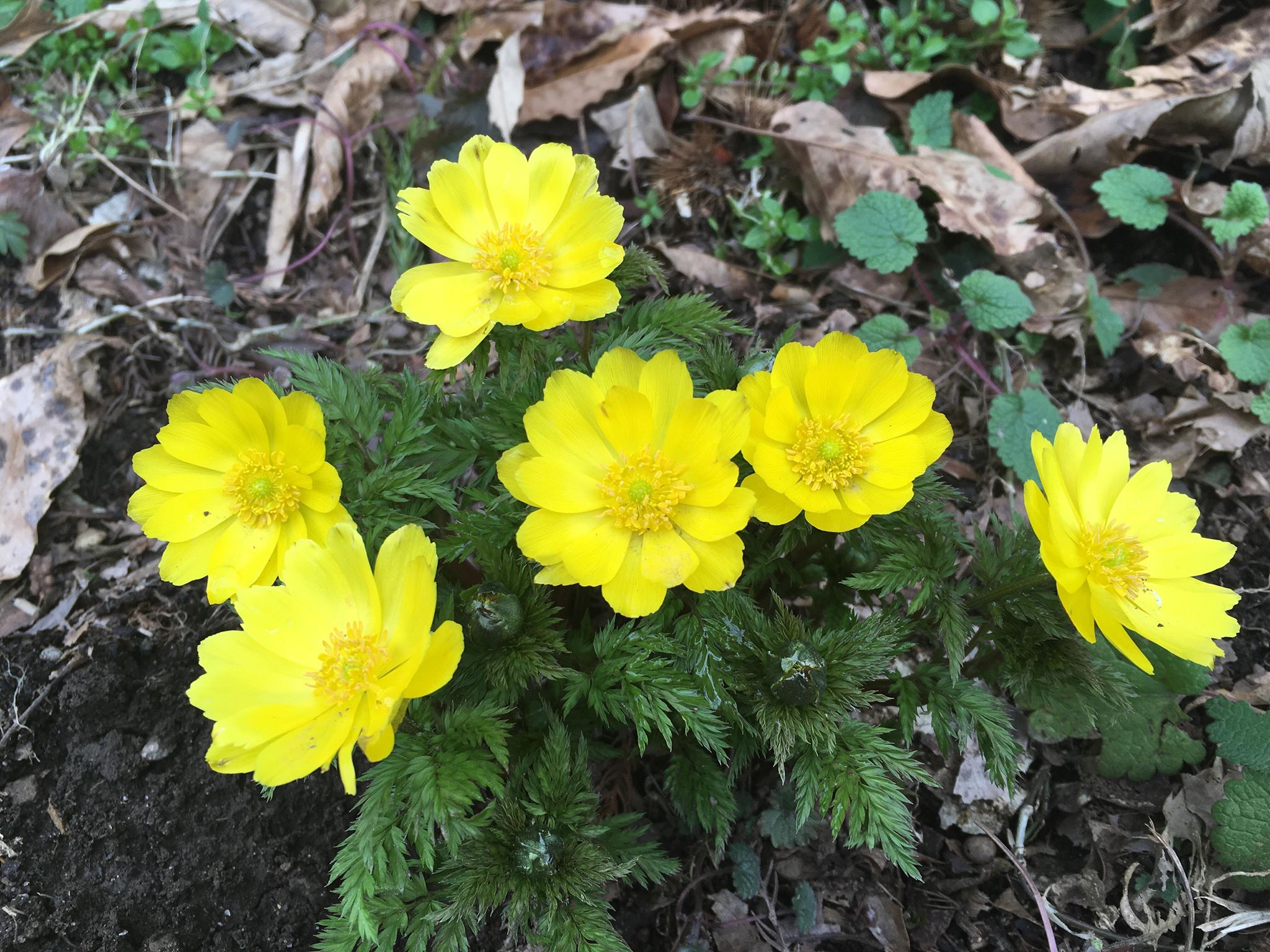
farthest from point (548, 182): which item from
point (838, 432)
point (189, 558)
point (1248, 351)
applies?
point (1248, 351)

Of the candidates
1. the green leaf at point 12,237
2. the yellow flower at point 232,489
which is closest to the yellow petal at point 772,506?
the yellow flower at point 232,489

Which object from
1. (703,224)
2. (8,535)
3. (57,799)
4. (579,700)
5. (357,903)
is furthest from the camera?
(703,224)

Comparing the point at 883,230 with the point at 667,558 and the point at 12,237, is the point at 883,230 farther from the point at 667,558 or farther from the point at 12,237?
the point at 12,237

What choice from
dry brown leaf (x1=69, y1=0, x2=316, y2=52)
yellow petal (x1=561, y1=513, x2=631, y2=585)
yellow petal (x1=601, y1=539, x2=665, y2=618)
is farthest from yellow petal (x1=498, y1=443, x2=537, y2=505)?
dry brown leaf (x1=69, y1=0, x2=316, y2=52)

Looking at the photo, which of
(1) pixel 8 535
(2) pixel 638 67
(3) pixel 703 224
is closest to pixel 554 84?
(2) pixel 638 67

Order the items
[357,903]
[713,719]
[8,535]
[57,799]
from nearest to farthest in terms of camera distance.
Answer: [357,903] < [713,719] < [57,799] < [8,535]

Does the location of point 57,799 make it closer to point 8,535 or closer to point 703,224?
point 8,535

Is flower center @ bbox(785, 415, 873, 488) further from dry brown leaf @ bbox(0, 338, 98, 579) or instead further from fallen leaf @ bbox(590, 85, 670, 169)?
dry brown leaf @ bbox(0, 338, 98, 579)
